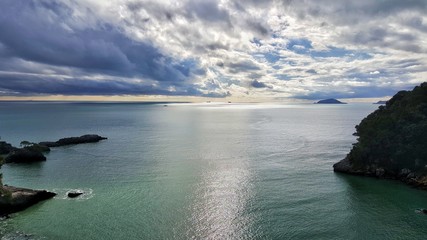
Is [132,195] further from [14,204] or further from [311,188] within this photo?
[311,188]

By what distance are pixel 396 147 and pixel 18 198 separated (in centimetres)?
10414

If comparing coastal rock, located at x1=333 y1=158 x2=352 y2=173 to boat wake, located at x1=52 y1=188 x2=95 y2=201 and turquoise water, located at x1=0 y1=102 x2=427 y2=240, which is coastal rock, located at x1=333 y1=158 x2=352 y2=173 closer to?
turquoise water, located at x1=0 y1=102 x2=427 y2=240

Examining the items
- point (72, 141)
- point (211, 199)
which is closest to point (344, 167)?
point (211, 199)

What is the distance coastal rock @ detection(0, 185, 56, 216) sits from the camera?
7031 centimetres

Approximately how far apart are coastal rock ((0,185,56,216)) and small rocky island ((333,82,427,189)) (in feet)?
287

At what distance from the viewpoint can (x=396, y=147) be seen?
10019cm

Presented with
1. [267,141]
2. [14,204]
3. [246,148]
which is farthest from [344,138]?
[14,204]

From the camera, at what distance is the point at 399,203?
78125 millimetres

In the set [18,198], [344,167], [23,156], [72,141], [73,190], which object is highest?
[344,167]

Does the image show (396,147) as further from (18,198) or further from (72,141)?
(72,141)

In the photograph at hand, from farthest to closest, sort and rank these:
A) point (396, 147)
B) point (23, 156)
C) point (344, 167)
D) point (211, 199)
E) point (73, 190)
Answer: point (23, 156) → point (344, 167) → point (396, 147) → point (73, 190) → point (211, 199)

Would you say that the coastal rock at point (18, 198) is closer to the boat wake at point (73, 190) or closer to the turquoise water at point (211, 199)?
the turquoise water at point (211, 199)

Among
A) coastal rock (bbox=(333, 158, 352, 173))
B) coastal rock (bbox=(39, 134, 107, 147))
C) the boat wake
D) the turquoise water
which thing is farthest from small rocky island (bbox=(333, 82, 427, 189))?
coastal rock (bbox=(39, 134, 107, 147))

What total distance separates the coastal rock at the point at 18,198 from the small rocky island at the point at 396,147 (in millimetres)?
87489
